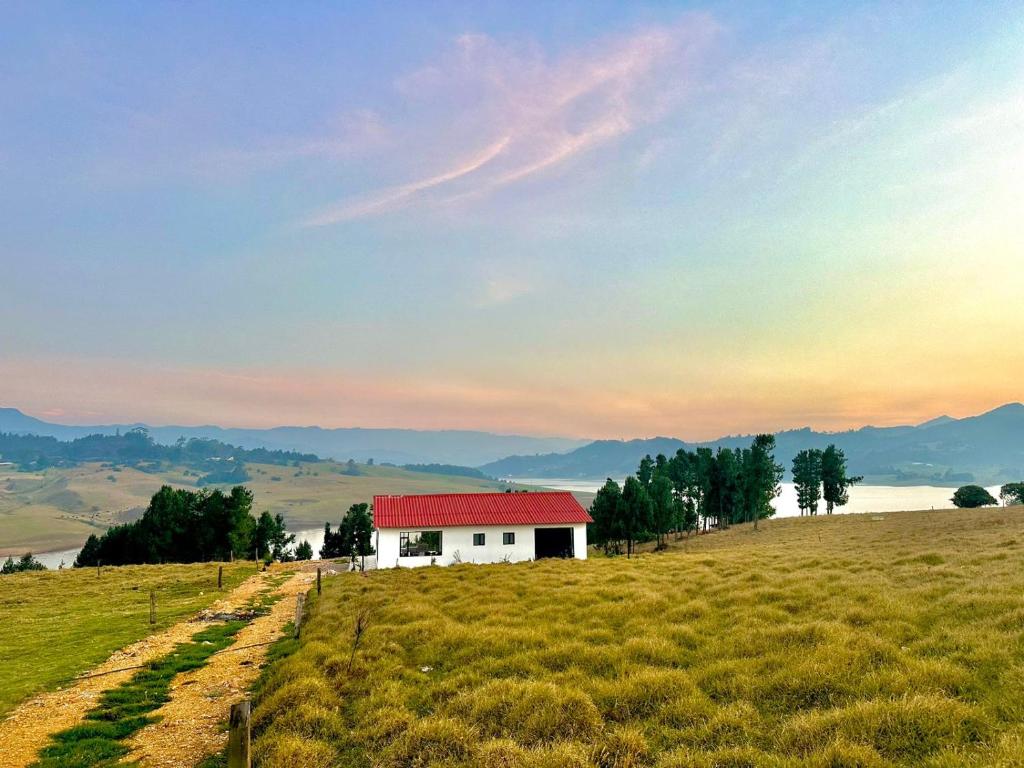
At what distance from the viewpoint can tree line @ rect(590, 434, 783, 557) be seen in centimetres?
6319

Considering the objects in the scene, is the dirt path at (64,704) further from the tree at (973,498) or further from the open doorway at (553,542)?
the tree at (973,498)

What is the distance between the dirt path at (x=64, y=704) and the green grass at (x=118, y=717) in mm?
270

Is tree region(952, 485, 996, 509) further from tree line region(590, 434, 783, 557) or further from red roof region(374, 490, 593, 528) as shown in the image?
red roof region(374, 490, 593, 528)

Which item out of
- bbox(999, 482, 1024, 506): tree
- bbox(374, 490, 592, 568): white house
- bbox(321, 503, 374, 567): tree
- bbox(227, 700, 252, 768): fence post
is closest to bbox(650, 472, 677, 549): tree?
bbox(374, 490, 592, 568): white house

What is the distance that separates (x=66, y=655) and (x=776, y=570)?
2622 centimetres

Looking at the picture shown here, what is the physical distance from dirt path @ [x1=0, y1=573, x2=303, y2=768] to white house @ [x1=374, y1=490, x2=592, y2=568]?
19.5 meters

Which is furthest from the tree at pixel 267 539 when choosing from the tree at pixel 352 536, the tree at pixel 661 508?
the tree at pixel 661 508

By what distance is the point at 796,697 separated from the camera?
9664 millimetres

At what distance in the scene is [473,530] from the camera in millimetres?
40531

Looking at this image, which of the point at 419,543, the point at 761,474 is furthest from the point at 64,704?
the point at 761,474

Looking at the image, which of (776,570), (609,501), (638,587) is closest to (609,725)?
(638,587)

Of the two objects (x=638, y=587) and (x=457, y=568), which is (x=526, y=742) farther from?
(x=457, y=568)

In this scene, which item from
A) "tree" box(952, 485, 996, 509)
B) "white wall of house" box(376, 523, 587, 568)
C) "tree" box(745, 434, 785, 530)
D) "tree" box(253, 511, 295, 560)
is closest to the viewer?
"white wall of house" box(376, 523, 587, 568)

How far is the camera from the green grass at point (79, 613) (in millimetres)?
15945
